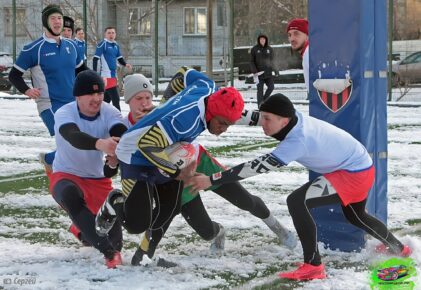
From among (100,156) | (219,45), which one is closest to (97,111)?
(100,156)

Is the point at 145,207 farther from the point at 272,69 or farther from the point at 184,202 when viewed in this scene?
the point at 272,69

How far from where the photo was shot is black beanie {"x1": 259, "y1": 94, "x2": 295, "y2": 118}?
16.3 ft

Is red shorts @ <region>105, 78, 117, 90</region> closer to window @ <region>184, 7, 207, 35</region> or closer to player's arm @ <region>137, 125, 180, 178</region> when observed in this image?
player's arm @ <region>137, 125, 180, 178</region>

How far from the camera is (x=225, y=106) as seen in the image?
4.97m

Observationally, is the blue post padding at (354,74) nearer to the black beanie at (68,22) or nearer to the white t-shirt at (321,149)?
the white t-shirt at (321,149)

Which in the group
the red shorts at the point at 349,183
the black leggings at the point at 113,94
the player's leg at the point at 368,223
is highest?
the black leggings at the point at 113,94

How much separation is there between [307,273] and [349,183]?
26.0 inches

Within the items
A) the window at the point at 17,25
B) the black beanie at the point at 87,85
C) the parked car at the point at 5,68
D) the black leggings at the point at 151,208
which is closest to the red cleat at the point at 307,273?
the black leggings at the point at 151,208

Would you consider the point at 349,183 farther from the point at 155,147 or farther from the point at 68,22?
the point at 68,22
